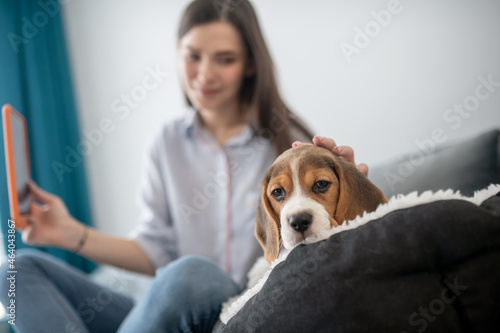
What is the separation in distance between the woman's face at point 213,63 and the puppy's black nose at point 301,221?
2.61 feet

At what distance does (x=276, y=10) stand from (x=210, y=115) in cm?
75

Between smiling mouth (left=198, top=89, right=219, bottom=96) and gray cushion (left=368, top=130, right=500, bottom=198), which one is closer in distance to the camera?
gray cushion (left=368, top=130, right=500, bottom=198)

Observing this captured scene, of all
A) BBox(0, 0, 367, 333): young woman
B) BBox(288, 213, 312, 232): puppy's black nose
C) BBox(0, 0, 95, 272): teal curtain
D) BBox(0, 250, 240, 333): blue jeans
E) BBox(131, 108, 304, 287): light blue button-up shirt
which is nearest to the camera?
BBox(288, 213, 312, 232): puppy's black nose

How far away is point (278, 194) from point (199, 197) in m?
0.84

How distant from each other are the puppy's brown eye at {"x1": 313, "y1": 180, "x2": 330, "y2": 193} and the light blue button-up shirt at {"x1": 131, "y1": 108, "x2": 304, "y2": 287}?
0.52 m

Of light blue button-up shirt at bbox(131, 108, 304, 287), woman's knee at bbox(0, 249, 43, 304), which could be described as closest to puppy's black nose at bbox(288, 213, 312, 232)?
light blue button-up shirt at bbox(131, 108, 304, 287)

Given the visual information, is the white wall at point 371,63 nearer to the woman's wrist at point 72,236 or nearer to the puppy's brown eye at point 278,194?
the puppy's brown eye at point 278,194

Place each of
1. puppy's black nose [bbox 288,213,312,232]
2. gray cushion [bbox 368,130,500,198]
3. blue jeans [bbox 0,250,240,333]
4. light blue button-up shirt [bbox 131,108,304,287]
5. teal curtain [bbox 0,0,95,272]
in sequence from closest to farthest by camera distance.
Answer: puppy's black nose [bbox 288,213,312,232], blue jeans [bbox 0,250,240,333], gray cushion [bbox 368,130,500,198], light blue button-up shirt [bbox 131,108,304,287], teal curtain [bbox 0,0,95,272]

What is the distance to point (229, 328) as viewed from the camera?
0.61 meters

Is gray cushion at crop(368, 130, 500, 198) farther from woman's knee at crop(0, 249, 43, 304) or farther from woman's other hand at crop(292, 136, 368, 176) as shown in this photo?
woman's knee at crop(0, 249, 43, 304)

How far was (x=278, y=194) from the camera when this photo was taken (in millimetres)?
654

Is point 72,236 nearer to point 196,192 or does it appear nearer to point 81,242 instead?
point 81,242

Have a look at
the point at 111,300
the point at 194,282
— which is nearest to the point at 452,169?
the point at 194,282

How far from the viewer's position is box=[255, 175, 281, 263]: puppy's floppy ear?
0.66 metres
